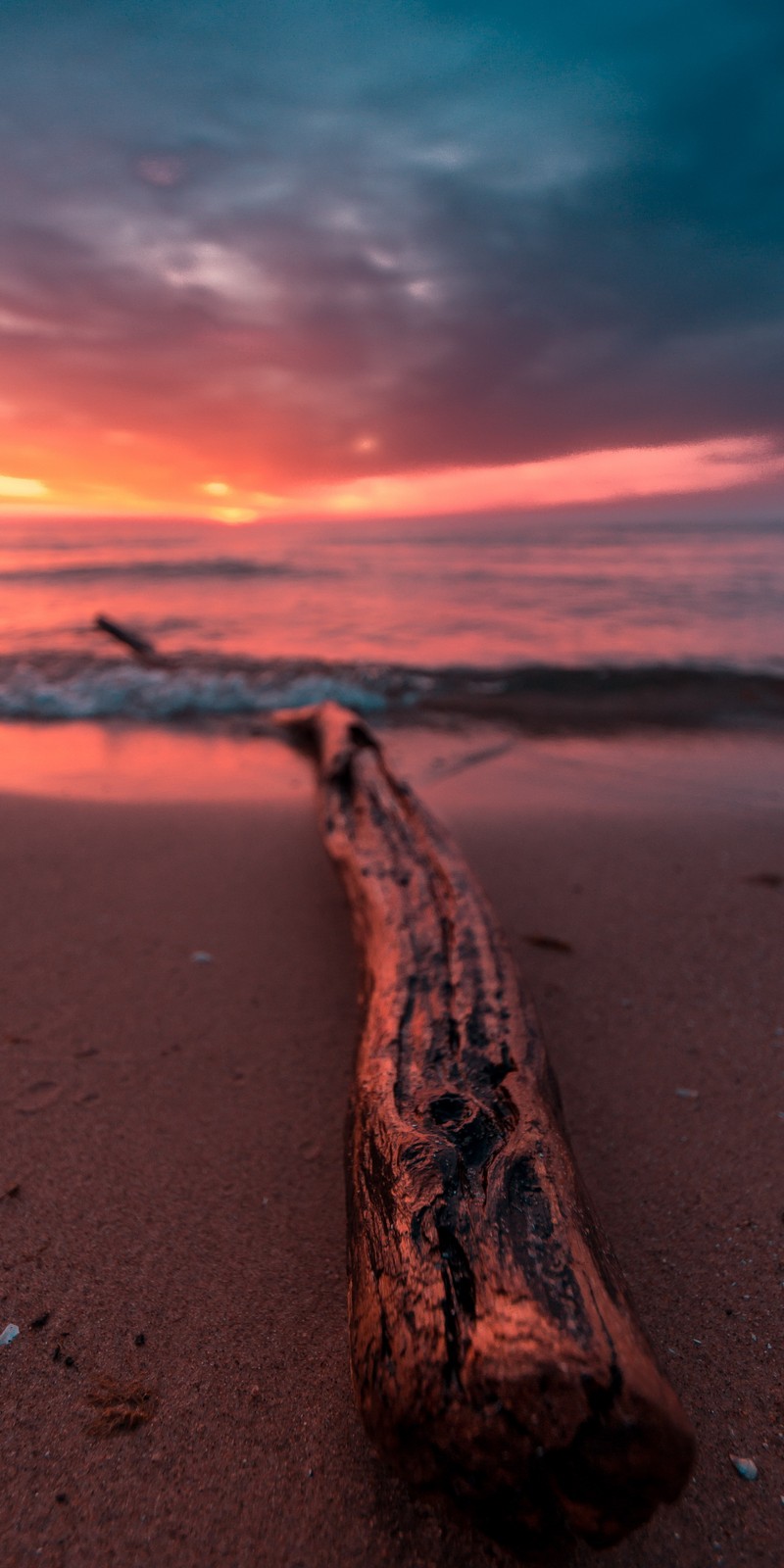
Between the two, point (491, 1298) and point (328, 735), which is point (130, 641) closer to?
point (328, 735)

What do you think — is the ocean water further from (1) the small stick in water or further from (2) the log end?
(2) the log end

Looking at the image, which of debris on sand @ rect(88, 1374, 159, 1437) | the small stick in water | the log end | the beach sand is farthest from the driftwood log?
the small stick in water

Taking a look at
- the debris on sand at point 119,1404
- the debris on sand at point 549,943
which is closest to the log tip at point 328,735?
the debris on sand at point 549,943

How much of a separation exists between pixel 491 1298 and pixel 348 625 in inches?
500

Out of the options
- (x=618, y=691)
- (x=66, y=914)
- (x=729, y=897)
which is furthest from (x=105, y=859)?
(x=618, y=691)

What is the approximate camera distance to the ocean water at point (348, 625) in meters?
8.54

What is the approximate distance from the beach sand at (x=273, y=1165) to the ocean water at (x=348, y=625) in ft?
15.2

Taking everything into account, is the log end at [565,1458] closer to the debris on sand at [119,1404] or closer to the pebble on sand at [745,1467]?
the pebble on sand at [745,1467]

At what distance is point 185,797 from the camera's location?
4.88 meters

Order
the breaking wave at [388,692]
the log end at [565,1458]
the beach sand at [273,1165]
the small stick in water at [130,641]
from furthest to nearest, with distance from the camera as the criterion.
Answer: the small stick in water at [130,641], the breaking wave at [388,692], the beach sand at [273,1165], the log end at [565,1458]

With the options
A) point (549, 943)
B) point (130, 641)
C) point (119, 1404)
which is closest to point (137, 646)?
point (130, 641)

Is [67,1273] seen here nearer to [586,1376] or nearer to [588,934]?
[586,1376]

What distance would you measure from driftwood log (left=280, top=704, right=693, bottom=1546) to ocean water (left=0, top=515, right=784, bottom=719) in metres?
6.46

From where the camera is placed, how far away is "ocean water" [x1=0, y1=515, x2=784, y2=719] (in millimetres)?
8539
